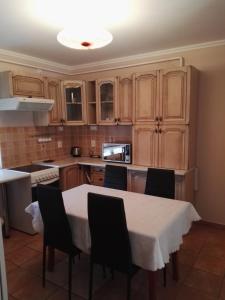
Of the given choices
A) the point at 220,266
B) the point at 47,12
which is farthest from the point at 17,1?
the point at 220,266

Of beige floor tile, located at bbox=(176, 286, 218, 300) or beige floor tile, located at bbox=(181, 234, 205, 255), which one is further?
beige floor tile, located at bbox=(181, 234, 205, 255)

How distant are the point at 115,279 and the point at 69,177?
Answer: 1783 millimetres

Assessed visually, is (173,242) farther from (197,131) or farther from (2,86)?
(2,86)

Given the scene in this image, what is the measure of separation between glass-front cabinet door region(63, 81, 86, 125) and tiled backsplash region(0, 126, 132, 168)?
39cm

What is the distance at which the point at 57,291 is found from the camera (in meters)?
2.04

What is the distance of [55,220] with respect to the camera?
6.44 ft

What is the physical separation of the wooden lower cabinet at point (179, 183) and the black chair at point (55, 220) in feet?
4.88

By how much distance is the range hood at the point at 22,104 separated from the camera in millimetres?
2930

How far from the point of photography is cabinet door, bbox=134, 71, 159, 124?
3.10 m

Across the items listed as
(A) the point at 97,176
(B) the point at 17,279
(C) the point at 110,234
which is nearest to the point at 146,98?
(A) the point at 97,176

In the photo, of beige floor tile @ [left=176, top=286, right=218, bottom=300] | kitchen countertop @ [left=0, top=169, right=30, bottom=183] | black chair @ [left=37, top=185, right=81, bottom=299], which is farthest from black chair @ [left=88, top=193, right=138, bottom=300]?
kitchen countertop @ [left=0, top=169, right=30, bottom=183]

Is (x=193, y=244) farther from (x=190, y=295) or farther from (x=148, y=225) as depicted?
(x=148, y=225)

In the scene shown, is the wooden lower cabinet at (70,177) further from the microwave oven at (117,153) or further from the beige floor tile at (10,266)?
the beige floor tile at (10,266)

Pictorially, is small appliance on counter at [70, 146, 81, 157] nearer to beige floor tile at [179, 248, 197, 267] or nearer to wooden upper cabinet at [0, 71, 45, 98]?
wooden upper cabinet at [0, 71, 45, 98]
